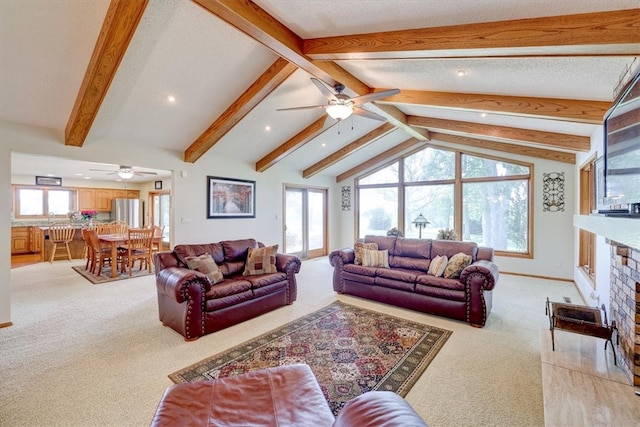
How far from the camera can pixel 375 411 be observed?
3.91 ft

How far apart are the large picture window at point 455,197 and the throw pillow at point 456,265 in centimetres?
280

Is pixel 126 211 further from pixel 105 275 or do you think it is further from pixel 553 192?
pixel 553 192

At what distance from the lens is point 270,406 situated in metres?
1.42

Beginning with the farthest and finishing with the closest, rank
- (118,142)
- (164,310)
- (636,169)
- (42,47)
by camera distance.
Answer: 1. (118,142)
2. (164,310)
3. (42,47)
4. (636,169)

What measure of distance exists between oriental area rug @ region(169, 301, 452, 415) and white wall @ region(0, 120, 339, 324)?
2.98 meters

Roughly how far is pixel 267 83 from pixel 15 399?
3734 mm

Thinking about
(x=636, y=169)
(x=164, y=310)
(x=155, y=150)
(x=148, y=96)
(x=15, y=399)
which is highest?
(x=148, y=96)

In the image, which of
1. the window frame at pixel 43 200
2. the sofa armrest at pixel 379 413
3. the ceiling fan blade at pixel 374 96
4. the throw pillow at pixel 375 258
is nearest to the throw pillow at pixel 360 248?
the throw pillow at pixel 375 258

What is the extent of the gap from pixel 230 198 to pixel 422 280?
4111mm

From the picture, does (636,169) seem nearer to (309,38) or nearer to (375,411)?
(375,411)

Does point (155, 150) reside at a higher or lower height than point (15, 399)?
higher

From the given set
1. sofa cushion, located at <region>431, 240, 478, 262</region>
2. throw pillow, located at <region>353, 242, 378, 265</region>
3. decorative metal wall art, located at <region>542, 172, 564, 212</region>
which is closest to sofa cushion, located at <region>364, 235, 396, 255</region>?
throw pillow, located at <region>353, 242, 378, 265</region>

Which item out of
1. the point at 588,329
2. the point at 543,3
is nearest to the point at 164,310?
the point at 588,329

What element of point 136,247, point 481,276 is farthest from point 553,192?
point 136,247
